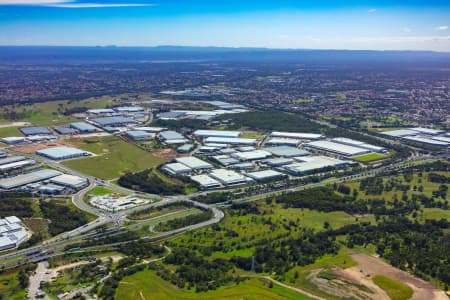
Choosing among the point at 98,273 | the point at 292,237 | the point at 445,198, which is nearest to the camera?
the point at 98,273

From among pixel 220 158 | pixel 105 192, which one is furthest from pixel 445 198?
pixel 105 192

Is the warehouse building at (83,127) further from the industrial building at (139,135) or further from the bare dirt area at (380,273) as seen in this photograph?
the bare dirt area at (380,273)

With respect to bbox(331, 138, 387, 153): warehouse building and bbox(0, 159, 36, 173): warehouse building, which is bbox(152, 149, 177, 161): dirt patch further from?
bbox(331, 138, 387, 153): warehouse building

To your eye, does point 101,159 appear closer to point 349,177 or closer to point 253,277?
point 349,177

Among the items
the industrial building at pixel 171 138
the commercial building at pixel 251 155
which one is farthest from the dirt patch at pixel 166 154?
the commercial building at pixel 251 155

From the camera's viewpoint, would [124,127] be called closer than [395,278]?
No

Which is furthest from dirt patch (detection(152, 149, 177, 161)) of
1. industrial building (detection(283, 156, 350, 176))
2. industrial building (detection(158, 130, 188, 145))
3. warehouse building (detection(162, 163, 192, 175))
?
industrial building (detection(283, 156, 350, 176))

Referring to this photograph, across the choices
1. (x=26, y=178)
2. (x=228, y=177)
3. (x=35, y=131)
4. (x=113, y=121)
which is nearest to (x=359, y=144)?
(x=228, y=177)
